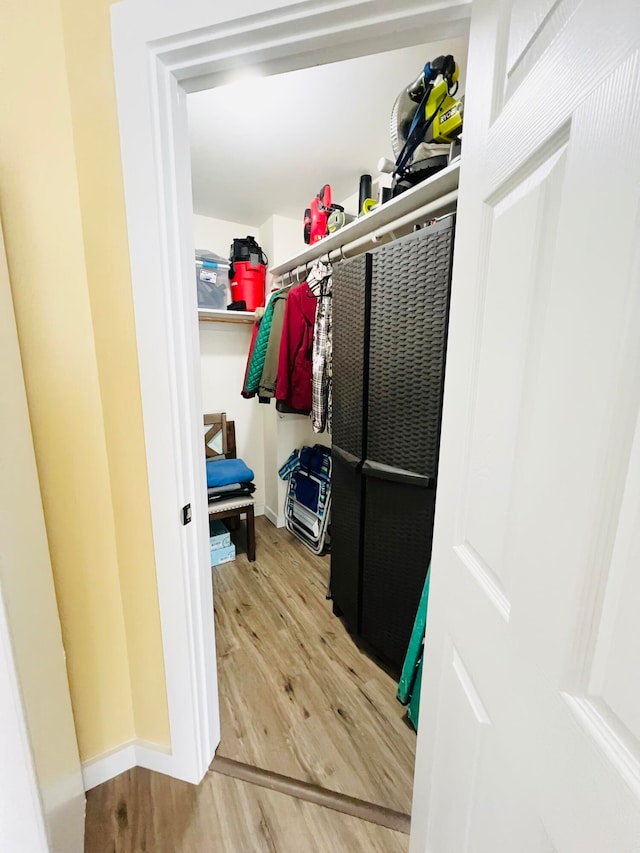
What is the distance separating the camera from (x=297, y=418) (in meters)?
2.73

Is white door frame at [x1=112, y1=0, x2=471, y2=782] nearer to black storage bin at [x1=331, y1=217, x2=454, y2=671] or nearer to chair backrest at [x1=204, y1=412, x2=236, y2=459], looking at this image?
black storage bin at [x1=331, y1=217, x2=454, y2=671]

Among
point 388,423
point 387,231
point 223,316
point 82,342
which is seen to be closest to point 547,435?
point 388,423

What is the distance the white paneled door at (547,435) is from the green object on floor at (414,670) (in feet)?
1.76

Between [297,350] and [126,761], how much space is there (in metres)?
1.95

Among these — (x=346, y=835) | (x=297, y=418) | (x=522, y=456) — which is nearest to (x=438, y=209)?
(x=522, y=456)

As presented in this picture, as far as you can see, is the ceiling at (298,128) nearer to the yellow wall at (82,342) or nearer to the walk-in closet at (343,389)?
the walk-in closet at (343,389)

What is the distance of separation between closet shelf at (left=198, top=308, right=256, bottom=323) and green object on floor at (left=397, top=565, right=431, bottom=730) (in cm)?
209

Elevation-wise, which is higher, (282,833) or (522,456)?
(522,456)

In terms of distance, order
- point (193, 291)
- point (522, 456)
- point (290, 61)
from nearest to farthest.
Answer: point (522, 456) < point (290, 61) < point (193, 291)

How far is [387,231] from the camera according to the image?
1.39 meters

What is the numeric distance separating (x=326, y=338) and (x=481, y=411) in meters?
1.42

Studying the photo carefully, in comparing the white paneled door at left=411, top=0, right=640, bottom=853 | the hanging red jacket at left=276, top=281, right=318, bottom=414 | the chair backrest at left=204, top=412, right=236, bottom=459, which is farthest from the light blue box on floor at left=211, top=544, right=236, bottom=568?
the white paneled door at left=411, top=0, right=640, bottom=853

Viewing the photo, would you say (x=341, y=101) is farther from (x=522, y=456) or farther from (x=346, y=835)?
(x=346, y=835)

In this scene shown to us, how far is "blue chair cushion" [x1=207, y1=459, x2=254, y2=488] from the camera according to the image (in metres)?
2.21
